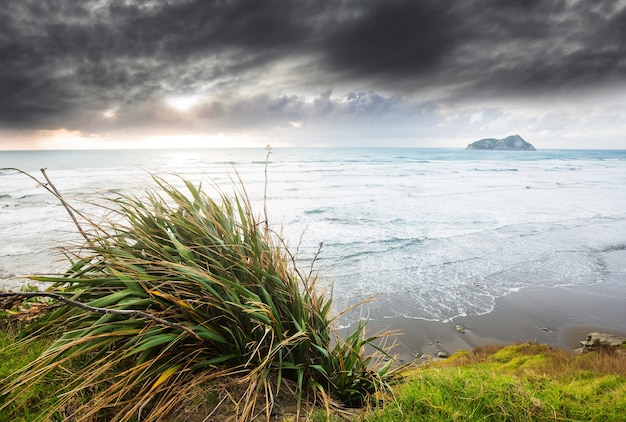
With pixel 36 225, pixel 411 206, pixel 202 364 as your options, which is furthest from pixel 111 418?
pixel 411 206

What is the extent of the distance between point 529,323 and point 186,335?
8.09 m

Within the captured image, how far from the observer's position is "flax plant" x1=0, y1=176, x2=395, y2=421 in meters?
2.02

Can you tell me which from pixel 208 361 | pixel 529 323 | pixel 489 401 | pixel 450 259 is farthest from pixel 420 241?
pixel 208 361

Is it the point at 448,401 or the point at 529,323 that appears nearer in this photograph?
the point at 448,401

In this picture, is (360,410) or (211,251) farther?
(211,251)

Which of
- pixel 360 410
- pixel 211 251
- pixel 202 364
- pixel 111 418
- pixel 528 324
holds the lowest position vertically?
pixel 528 324

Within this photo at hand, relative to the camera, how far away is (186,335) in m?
2.13

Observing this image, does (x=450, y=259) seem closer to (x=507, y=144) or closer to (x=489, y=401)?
(x=489, y=401)

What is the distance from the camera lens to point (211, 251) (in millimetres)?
2662

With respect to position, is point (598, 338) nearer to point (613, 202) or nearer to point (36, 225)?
point (36, 225)

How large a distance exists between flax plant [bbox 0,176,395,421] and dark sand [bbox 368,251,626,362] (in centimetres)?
434

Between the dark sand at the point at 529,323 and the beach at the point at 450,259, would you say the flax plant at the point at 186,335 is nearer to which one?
the beach at the point at 450,259

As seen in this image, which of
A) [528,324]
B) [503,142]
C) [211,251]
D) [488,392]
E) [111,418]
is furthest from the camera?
[503,142]

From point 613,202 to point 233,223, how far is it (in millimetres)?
28485
